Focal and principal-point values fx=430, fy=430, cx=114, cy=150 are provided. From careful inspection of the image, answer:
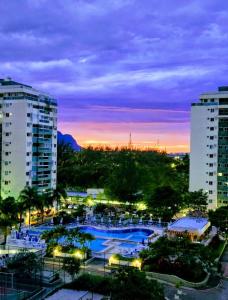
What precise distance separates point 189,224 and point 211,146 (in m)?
18.6

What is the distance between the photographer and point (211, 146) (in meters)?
60.2

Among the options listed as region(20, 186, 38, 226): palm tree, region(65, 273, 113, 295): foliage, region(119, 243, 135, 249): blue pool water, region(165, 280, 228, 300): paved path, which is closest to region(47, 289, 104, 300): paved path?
region(65, 273, 113, 295): foliage

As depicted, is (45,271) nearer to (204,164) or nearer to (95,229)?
(95,229)

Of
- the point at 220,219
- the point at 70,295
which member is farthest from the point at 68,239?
the point at 220,219

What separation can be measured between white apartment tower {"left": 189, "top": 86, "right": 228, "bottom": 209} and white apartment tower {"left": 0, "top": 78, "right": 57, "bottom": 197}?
21.5m

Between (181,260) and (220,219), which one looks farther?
(220,219)

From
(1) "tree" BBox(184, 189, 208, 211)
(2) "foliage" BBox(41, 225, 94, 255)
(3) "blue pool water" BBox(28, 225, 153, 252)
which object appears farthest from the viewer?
(1) "tree" BBox(184, 189, 208, 211)

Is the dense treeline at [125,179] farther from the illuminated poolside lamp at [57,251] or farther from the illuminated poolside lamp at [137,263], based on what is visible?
the illuminated poolside lamp at [137,263]

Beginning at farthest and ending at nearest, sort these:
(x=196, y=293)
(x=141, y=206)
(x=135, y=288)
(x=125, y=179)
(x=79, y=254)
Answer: (x=125, y=179) → (x=141, y=206) → (x=79, y=254) → (x=196, y=293) → (x=135, y=288)

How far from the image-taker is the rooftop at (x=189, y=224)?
1684 inches

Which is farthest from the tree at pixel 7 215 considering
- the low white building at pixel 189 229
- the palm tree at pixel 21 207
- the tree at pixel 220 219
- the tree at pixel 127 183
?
the tree at pixel 127 183

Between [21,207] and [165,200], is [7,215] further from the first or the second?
[165,200]

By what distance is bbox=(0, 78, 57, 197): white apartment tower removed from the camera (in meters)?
53.3

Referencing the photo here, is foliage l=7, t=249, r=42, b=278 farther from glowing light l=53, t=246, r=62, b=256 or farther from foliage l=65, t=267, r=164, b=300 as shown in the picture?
foliage l=65, t=267, r=164, b=300
